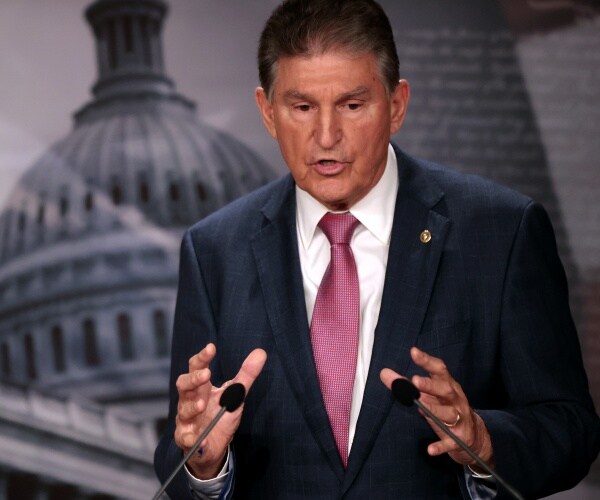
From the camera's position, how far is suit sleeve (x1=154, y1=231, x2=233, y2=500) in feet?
6.77

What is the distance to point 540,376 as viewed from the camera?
1.94 metres

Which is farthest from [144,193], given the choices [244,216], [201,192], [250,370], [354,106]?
[250,370]

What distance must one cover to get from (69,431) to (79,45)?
134 cm

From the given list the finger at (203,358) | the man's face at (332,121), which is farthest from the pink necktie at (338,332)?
the finger at (203,358)

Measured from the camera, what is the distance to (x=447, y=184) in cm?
213

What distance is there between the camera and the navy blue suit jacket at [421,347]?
1934 mm

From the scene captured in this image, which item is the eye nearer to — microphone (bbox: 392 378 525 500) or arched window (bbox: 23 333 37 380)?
microphone (bbox: 392 378 525 500)

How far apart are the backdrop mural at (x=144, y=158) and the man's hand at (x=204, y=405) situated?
1.97 m

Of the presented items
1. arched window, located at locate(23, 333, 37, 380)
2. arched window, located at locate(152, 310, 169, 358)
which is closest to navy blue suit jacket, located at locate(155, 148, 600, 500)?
arched window, located at locate(152, 310, 169, 358)

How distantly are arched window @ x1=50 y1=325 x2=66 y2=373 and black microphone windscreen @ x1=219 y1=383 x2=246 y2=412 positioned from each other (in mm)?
2193

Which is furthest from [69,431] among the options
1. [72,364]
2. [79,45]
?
[79,45]

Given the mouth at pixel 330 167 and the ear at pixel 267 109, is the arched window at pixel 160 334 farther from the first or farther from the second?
the mouth at pixel 330 167

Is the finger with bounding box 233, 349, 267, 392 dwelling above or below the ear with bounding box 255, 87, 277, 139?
Answer: below

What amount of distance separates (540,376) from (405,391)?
1.43 feet
